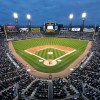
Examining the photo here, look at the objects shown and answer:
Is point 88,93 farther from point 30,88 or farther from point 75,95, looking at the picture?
point 30,88

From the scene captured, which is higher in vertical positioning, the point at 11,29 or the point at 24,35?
the point at 11,29

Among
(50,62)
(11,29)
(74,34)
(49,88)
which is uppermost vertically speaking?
(11,29)

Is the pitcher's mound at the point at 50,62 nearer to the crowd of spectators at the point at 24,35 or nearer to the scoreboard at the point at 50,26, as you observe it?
the crowd of spectators at the point at 24,35

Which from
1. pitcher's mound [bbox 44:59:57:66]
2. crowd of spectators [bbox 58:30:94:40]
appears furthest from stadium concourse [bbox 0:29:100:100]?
crowd of spectators [bbox 58:30:94:40]

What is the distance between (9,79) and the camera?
26.5 meters

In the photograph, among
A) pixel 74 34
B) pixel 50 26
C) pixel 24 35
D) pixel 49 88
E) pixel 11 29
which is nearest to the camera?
pixel 49 88

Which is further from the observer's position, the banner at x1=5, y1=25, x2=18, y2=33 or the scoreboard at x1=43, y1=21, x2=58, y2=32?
the scoreboard at x1=43, y1=21, x2=58, y2=32

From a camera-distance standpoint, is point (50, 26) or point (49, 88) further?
point (50, 26)

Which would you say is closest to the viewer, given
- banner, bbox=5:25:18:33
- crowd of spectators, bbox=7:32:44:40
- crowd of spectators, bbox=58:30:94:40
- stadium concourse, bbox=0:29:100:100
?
stadium concourse, bbox=0:29:100:100

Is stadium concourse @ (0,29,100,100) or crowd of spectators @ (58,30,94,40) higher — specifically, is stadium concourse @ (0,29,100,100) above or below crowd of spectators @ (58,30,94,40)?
below

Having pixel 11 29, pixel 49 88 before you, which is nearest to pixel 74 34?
pixel 11 29

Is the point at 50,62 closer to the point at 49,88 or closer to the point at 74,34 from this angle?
the point at 49,88

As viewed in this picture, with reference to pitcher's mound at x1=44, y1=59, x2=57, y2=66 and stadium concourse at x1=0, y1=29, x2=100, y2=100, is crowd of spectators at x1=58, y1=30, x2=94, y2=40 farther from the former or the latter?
stadium concourse at x1=0, y1=29, x2=100, y2=100

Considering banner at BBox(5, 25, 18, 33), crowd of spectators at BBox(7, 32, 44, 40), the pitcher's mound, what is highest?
banner at BBox(5, 25, 18, 33)
